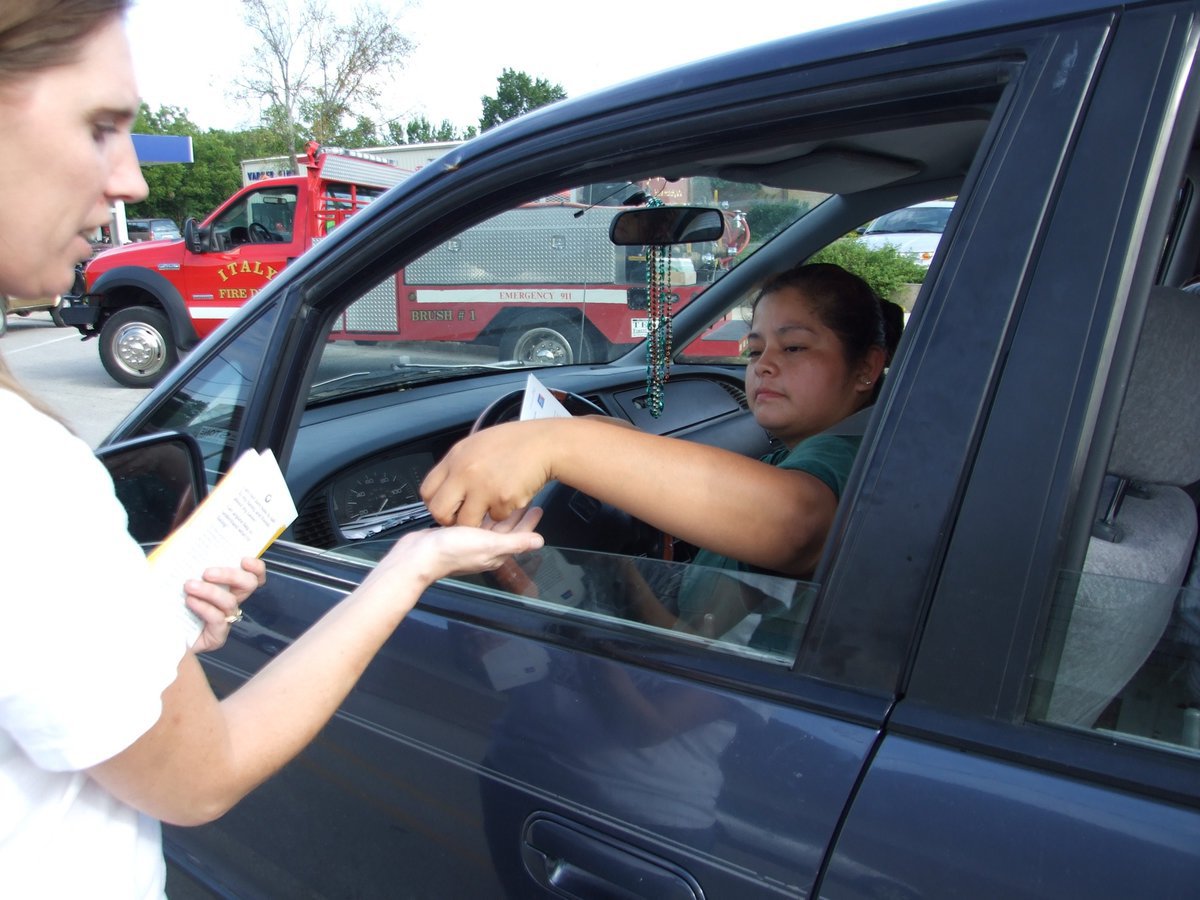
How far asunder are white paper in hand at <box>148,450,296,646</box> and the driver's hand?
251 mm

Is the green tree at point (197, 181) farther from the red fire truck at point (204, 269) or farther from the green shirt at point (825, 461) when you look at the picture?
the green shirt at point (825, 461)

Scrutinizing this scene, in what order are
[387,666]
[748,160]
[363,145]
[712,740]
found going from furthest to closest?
[363,145] → [748,160] → [387,666] → [712,740]

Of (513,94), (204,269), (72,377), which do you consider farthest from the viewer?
(513,94)

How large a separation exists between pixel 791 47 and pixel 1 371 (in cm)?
97

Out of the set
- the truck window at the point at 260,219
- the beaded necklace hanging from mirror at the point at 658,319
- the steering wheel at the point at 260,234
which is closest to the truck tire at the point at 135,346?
the truck window at the point at 260,219

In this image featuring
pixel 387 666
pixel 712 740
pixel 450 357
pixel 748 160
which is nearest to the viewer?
pixel 712 740

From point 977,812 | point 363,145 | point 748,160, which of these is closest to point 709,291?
point 748,160

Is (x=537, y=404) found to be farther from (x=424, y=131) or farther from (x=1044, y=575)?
(x=424, y=131)

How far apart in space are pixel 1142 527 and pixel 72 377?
12124 millimetres

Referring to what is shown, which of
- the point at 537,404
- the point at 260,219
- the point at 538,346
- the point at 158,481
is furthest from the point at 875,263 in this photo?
the point at 260,219

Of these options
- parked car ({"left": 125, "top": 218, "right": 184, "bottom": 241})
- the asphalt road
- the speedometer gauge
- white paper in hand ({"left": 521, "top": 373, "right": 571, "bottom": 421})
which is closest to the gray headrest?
white paper in hand ({"left": 521, "top": 373, "right": 571, "bottom": 421})

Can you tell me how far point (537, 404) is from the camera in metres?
1.52

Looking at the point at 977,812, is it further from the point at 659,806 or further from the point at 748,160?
the point at 748,160

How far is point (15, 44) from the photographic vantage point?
27.5 inches
